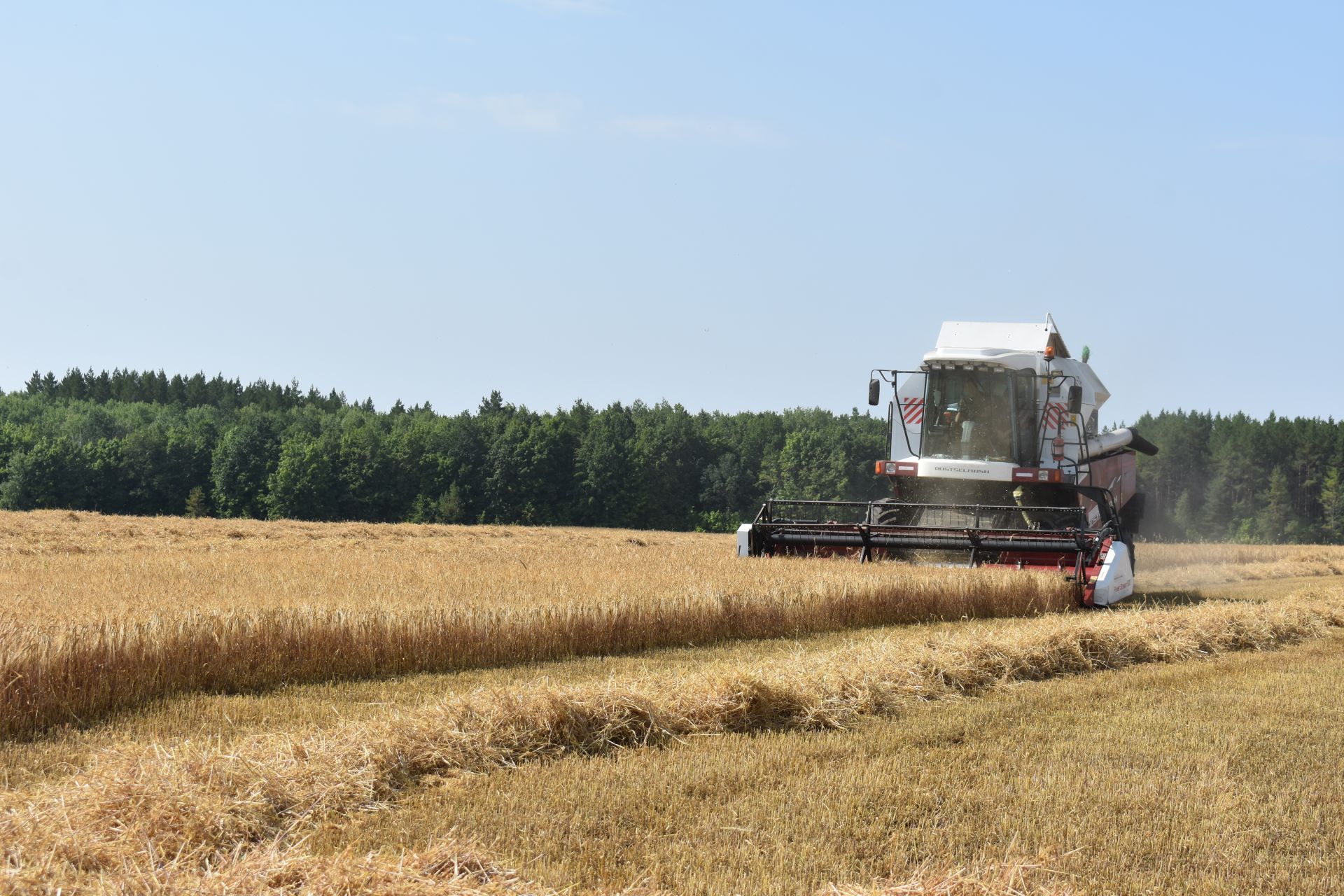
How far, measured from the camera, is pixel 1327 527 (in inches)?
2552

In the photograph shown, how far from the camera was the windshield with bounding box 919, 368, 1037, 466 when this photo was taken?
1534 cm

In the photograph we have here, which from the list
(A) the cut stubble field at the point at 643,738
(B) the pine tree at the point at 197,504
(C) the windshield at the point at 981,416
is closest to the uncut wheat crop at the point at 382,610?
(A) the cut stubble field at the point at 643,738

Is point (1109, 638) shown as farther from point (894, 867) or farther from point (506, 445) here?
point (506, 445)

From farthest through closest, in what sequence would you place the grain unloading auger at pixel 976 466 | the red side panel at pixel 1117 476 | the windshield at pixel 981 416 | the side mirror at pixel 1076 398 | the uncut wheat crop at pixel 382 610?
the red side panel at pixel 1117 476 → the windshield at pixel 981 416 → the side mirror at pixel 1076 398 → the grain unloading auger at pixel 976 466 → the uncut wheat crop at pixel 382 610

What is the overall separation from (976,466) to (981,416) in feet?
2.80

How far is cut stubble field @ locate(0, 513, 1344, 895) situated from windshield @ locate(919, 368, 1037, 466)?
388 cm

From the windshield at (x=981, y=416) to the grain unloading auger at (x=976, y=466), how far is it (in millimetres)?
13

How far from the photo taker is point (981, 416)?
1554 centimetres

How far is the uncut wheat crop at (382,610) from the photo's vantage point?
6934 mm

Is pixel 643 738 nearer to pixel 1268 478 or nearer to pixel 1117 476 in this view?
pixel 1117 476

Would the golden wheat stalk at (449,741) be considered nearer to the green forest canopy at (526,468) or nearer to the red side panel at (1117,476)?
the red side panel at (1117,476)

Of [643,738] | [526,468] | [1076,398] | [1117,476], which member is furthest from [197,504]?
[643,738]

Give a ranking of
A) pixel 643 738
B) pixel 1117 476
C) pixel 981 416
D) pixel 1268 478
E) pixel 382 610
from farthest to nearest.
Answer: pixel 1268 478 → pixel 1117 476 → pixel 981 416 → pixel 382 610 → pixel 643 738


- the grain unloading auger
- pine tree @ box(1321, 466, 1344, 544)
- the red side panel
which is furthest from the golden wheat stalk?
pine tree @ box(1321, 466, 1344, 544)
